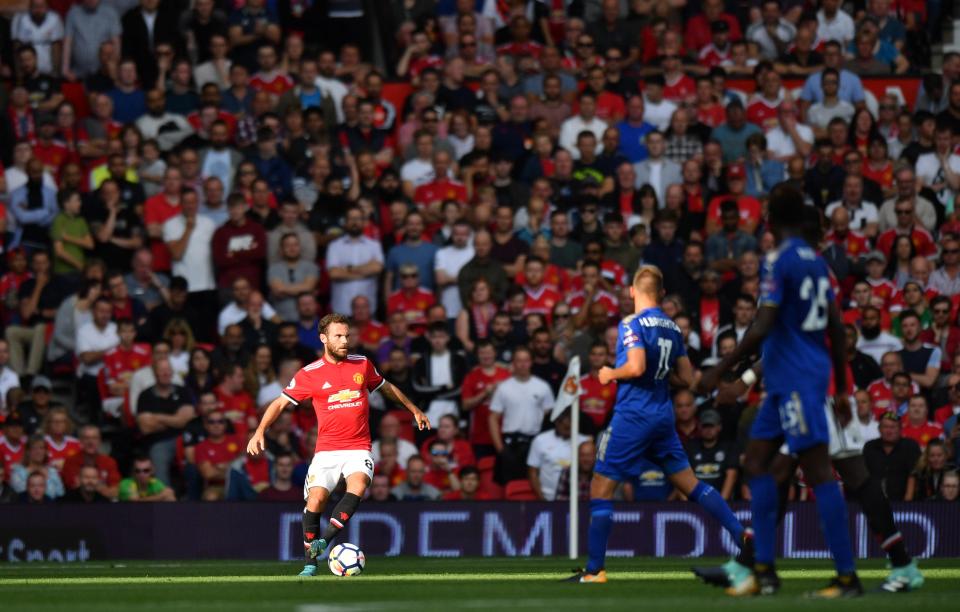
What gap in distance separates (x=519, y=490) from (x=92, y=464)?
4.87 m

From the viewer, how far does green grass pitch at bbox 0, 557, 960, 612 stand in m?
10.3

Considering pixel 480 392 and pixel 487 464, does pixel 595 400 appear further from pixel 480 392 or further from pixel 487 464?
pixel 487 464

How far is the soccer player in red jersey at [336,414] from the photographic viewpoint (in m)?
14.9

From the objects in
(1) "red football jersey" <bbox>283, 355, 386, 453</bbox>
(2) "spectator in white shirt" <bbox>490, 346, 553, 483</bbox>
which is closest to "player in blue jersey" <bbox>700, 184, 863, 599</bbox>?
(1) "red football jersey" <bbox>283, 355, 386, 453</bbox>

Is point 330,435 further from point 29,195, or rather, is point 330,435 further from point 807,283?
point 29,195

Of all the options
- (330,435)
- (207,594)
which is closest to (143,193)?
(330,435)

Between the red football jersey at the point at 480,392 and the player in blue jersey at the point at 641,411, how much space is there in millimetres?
8082

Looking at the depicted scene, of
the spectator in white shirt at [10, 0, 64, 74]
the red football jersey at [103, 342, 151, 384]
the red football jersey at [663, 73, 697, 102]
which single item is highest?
the spectator in white shirt at [10, 0, 64, 74]

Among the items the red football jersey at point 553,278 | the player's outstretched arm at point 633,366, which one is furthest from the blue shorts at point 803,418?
the red football jersey at point 553,278

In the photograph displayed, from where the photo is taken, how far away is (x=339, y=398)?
15.0 meters

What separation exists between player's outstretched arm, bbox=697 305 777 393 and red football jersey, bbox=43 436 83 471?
11.7 m

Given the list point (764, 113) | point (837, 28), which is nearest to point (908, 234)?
point (764, 113)

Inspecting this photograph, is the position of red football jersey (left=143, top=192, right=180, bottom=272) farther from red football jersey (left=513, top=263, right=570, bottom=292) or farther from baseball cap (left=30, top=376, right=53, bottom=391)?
red football jersey (left=513, top=263, right=570, bottom=292)

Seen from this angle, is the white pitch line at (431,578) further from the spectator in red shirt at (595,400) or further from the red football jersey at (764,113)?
the red football jersey at (764,113)
